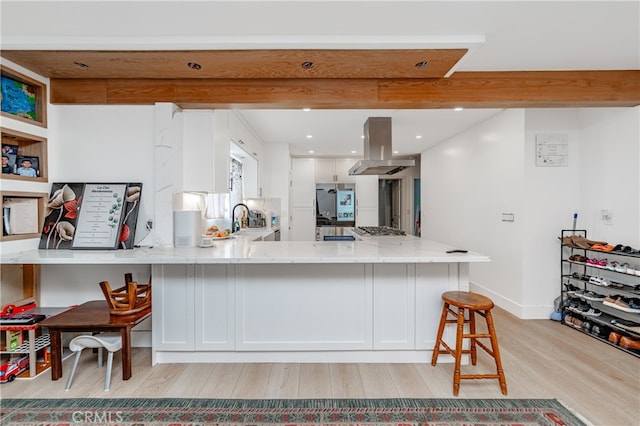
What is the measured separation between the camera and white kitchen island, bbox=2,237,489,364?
8.11 ft

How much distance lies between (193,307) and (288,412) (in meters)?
1.10

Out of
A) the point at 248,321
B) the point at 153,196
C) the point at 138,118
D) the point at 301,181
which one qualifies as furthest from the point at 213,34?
the point at 301,181

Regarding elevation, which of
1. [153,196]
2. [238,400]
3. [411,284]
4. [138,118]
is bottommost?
[238,400]

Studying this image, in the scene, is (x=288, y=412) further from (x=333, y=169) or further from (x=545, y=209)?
(x=333, y=169)

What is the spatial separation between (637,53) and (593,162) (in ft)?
4.15

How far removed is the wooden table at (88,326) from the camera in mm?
2139

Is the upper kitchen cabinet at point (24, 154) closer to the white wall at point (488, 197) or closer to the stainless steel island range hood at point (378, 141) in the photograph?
the stainless steel island range hood at point (378, 141)

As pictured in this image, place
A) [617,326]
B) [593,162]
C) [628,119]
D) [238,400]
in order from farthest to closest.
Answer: [593,162] → [628,119] → [617,326] → [238,400]

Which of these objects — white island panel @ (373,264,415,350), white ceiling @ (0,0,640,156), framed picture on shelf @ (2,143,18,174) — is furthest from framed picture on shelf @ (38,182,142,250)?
white island panel @ (373,264,415,350)

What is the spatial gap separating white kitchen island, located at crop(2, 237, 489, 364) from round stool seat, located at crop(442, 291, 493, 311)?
178 mm

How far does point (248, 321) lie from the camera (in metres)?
2.49

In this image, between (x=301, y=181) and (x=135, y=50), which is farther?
(x=301, y=181)

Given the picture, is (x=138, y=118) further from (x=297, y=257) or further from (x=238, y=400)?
(x=238, y=400)

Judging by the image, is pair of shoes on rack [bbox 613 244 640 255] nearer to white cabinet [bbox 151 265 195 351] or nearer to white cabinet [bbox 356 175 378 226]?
white cabinet [bbox 151 265 195 351]
